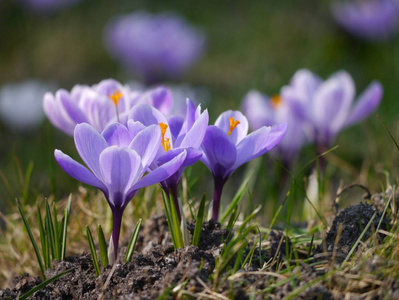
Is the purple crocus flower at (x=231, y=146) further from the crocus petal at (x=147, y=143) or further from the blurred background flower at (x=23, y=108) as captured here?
the blurred background flower at (x=23, y=108)

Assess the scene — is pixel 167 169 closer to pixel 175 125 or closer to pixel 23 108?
pixel 175 125

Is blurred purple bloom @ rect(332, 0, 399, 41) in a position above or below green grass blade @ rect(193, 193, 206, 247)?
above

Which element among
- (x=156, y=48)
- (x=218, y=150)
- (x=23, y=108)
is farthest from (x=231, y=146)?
(x=156, y=48)

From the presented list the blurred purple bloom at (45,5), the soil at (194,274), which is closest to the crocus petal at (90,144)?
the soil at (194,274)

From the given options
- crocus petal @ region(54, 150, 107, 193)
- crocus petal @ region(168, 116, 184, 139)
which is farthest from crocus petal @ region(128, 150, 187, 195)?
crocus petal @ region(168, 116, 184, 139)

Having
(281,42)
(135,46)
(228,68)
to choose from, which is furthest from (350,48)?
(135,46)

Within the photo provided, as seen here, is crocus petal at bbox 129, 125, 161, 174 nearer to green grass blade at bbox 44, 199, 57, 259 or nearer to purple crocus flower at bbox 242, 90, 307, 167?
green grass blade at bbox 44, 199, 57, 259

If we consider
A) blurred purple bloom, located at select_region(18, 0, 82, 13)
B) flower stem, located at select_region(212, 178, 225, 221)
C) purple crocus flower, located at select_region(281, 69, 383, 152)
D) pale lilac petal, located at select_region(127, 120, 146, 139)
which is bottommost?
flower stem, located at select_region(212, 178, 225, 221)
